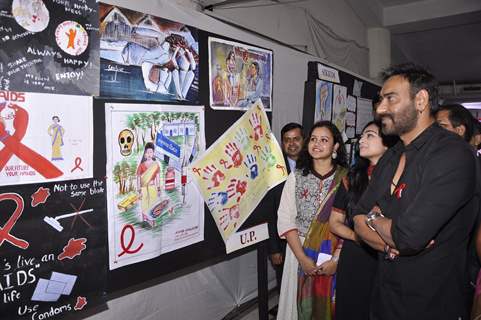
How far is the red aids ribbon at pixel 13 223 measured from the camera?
40.2 inches

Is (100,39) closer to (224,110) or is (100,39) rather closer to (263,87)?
(224,110)

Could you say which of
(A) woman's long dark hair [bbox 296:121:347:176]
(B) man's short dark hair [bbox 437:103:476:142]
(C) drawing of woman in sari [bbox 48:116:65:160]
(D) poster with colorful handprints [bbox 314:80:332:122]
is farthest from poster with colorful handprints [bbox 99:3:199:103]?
(B) man's short dark hair [bbox 437:103:476:142]

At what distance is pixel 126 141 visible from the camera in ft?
4.29

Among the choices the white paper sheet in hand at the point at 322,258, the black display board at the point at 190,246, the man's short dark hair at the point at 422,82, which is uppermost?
the man's short dark hair at the point at 422,82

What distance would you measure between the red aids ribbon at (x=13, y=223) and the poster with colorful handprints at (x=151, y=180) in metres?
0.29

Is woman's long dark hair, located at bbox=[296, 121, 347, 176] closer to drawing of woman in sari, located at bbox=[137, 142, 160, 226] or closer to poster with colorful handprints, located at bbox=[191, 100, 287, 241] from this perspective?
poster with colorful handprints, located at bbox=[191, 100, 287, 241]

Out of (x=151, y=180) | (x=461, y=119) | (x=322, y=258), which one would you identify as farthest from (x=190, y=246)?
(x=461, y=119)

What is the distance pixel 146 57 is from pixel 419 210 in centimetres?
112

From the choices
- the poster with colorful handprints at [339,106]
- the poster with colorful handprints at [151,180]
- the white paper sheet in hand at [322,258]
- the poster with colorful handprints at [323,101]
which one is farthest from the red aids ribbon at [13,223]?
the poster with colorful handprints at [339,106]

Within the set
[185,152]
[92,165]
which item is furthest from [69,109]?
[185,152]

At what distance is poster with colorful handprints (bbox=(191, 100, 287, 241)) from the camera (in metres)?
1.62

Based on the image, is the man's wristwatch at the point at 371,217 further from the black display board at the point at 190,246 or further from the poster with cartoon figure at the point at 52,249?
the poster with cartoon figure at the point at 52,249

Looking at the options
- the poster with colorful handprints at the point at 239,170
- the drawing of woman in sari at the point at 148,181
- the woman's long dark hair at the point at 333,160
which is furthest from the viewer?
the woman's long dark hair at the point at 333,160

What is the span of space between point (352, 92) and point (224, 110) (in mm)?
2144
